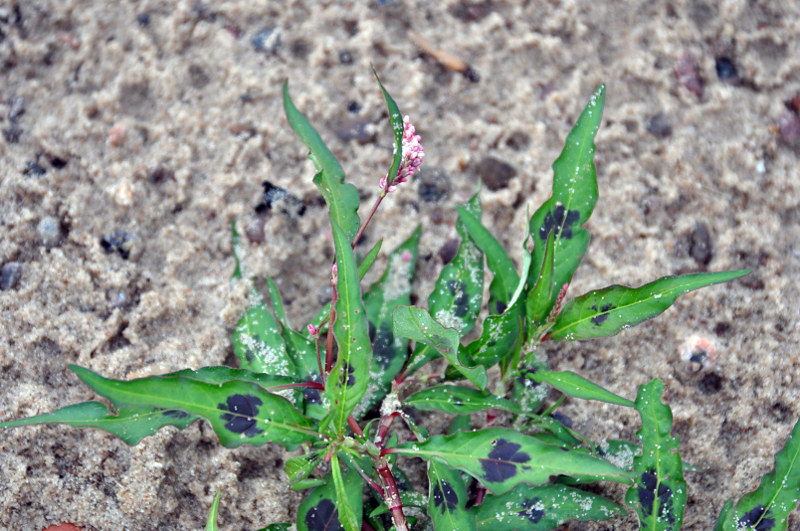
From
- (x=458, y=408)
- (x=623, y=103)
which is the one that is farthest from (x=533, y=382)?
(x=623, y=103)

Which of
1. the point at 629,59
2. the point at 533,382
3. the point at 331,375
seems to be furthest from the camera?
the point at 629,59

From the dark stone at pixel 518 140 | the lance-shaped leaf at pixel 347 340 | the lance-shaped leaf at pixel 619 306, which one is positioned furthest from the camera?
the dark stone at pixel 518 140

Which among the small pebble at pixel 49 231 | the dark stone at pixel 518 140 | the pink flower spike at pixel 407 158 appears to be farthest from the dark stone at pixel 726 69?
the small pebble at pixel 49 231

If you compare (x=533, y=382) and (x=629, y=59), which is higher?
(x=629, y=59)

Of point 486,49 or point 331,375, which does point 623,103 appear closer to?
point 486,49

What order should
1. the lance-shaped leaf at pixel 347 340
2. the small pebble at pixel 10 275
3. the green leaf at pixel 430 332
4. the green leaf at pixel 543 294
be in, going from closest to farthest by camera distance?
1. the lance-shaped leaf at pixel 347 340
2. the green leaf at pixel 430 332
3. the green leaf at pixel 543 294
4. the small pebble at pixel 10 275

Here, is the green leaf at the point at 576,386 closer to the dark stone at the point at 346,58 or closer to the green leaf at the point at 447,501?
the green leaf at the point at 447,501

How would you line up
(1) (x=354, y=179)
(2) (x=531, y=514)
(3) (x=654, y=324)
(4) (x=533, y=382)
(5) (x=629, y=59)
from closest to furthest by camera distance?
(2) (x=531, y=514) < (4) (x=533, y=382) < (3) (x=654, y=324) < (1) (x=354, y=179) < (5) (x=629, y=59)
